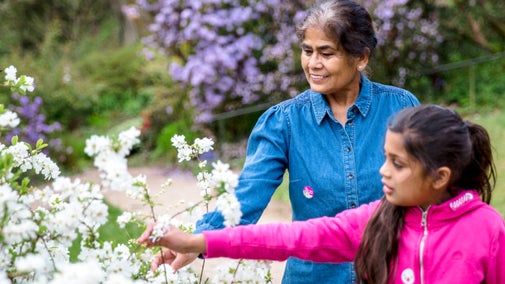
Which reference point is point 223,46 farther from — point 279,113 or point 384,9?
point 279,113

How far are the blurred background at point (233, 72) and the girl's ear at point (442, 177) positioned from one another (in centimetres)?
533

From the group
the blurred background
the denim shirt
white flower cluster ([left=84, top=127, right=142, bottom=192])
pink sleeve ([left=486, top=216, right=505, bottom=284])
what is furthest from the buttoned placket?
the blurred background

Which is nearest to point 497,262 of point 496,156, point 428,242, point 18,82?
point 428,242

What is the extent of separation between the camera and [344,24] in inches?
94.3

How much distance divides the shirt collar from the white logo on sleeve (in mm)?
633

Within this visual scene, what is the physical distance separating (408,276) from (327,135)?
0.61 m

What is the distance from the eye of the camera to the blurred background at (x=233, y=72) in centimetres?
860

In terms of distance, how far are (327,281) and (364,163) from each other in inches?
15.3

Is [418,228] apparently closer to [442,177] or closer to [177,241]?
[442,177]

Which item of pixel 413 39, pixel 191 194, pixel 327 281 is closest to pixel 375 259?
pixel 327 281

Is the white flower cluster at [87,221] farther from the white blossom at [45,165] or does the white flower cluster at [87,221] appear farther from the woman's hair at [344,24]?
the woman's hair at [344,24]

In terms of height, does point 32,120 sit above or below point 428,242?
above

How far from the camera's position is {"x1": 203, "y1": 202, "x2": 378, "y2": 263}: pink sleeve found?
6.41 ft

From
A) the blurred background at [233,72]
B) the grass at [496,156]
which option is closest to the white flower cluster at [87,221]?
the grass at [496,156]
